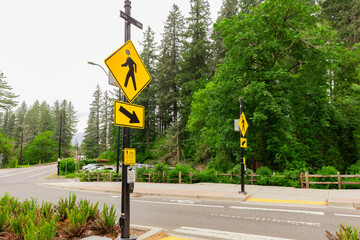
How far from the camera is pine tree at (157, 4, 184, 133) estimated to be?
1763 inches

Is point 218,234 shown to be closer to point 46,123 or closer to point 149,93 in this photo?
point 149,93

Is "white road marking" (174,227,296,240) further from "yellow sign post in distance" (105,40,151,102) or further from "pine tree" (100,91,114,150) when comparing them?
"pine tree" (100,91,114,150)

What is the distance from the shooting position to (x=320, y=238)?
566 cm

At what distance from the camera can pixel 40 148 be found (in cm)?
7056

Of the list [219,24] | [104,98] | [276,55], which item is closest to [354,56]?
[276,55]

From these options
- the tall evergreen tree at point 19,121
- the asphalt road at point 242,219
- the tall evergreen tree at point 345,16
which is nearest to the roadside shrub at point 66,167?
the asphalt road at point 242,219

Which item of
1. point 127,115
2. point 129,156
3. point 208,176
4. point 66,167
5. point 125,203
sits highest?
point 127,115

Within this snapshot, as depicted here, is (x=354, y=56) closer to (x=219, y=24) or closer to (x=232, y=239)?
(x=219, y=24)

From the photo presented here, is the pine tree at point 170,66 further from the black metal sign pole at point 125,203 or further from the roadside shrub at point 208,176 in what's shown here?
the black metal sign pole at point 125,203

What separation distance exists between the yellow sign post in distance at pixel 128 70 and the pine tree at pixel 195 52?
35.2m

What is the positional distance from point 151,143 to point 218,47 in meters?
24.1

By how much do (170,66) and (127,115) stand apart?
41875 mm

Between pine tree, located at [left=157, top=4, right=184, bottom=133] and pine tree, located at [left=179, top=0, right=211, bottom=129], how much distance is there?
201 cm

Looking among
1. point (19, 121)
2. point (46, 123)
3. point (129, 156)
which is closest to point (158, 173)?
point (129, 156)
